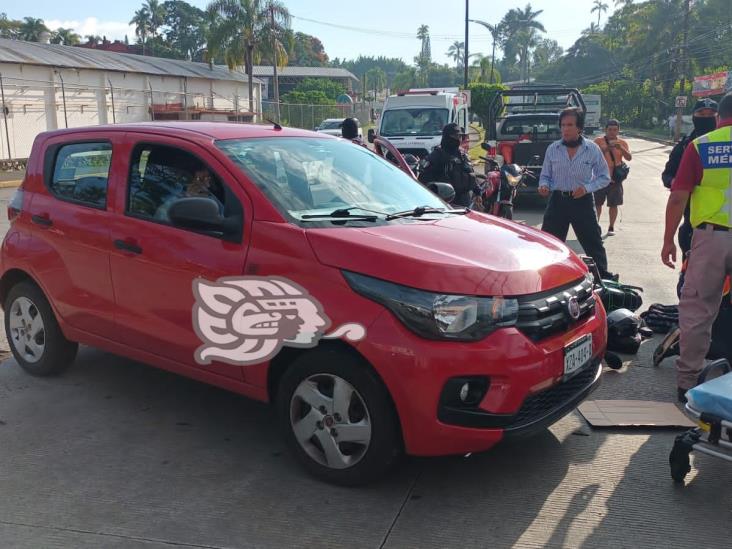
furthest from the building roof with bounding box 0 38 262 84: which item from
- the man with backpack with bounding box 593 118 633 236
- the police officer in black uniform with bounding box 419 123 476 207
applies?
the police officer in black uniform with bounding box 419 123 476 207

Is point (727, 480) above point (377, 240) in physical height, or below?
below

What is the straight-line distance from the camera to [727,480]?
3.51 metres

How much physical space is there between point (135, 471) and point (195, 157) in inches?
67.2

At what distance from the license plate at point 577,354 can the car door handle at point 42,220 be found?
3.32 meters

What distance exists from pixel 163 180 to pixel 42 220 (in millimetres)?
1096

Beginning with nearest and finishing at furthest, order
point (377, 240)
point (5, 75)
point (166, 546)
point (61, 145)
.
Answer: point (166, 546), point (377, 240), point (61, 145), point (5, 75)

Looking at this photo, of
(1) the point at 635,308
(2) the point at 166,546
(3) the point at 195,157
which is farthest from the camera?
(1) the point at 635,308

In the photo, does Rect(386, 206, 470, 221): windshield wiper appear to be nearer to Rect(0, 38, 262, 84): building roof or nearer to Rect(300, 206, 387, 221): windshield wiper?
Rect(300, 206, 387, 221): windshield wiper

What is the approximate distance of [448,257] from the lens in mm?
3330

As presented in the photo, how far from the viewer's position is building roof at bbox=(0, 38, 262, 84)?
27469 millimetres

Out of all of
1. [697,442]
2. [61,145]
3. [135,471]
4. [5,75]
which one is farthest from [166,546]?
[5,75]

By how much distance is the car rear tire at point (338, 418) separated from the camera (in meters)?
3.22

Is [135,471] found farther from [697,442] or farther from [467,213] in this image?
[697,442]

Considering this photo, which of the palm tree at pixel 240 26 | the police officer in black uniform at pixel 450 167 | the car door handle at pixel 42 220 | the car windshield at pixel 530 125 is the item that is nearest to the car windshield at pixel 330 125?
the palm tree at pixel 240 26
